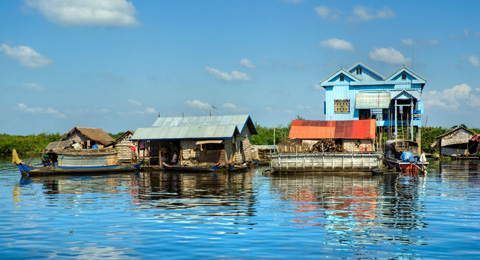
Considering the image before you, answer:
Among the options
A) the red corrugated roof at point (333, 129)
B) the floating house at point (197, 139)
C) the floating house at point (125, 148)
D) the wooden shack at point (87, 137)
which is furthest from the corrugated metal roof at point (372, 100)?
the wooden shack at point (87, 137)

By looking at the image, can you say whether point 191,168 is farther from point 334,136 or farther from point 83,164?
point 334,136

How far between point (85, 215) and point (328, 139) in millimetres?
25561

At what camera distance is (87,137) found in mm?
50188

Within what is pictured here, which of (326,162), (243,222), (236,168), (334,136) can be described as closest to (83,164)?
(236,168)

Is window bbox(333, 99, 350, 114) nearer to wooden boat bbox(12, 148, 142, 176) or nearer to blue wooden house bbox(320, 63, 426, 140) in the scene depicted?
blue wooden house bbox(320, 63, 426, 140)

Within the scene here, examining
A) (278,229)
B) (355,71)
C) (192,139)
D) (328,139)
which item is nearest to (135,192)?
(278,229)

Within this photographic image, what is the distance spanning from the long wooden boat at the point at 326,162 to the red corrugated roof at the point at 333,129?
4.46 m

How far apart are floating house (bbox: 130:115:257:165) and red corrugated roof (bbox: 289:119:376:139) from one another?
5.66 m

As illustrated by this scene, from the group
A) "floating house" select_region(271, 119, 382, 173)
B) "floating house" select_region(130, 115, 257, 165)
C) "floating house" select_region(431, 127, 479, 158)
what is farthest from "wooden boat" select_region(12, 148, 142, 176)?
"floating house" select_region(431, 127, 479, 158)

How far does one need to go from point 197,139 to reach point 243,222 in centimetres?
2611

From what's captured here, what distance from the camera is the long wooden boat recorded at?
33.8 metres

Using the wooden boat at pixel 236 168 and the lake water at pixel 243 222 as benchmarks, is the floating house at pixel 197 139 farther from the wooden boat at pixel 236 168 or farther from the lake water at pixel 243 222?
the lake water at pixel 243 222

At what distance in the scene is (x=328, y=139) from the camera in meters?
38.9

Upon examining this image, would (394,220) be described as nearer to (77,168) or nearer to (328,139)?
(328,139)
